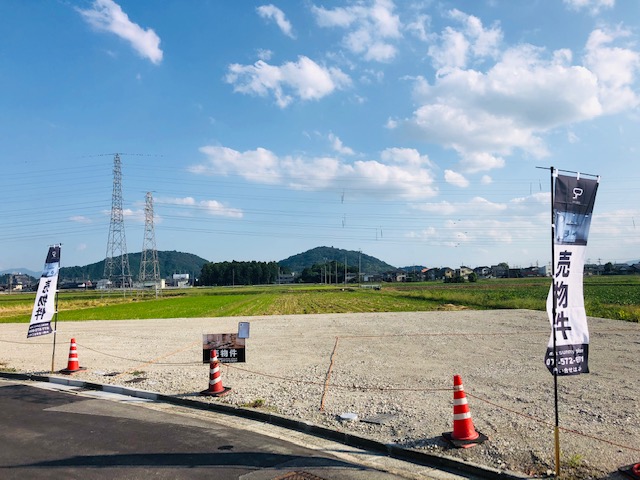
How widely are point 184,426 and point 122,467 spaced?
2002mm

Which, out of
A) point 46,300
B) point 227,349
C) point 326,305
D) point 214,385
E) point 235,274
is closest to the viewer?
point 214,385

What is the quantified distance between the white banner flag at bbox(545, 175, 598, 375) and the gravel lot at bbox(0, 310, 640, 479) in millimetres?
1342

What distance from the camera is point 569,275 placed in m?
6.25

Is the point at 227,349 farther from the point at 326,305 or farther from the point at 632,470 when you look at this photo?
the point at 326,305

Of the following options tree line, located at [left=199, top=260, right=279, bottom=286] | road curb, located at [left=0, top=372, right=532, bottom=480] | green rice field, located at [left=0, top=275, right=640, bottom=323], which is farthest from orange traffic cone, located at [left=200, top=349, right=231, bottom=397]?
tree line, located at [left=199, top=260, right=279, bottom=286]

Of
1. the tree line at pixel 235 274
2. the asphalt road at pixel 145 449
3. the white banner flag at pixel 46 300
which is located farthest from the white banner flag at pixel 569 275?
the tree line at pixel 235 274

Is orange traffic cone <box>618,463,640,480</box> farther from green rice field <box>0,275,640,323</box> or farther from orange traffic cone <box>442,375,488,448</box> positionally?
green rice field <box>0,275,640,323</box>

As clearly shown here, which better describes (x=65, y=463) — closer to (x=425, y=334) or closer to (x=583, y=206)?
(x=583, y=206)

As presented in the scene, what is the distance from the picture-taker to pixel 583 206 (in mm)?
6320

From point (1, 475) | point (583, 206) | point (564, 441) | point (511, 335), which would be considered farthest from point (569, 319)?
point (511, 335)

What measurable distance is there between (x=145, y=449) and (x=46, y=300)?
880cm

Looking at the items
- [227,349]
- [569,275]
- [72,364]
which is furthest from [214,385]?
[569,275]

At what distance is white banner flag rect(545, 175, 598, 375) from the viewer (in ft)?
20.1

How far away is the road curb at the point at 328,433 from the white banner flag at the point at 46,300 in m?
2.34
